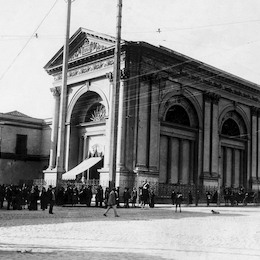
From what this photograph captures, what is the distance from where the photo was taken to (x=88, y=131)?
35750 mm

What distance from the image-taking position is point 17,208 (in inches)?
859

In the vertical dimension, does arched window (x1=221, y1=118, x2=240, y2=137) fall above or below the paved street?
above

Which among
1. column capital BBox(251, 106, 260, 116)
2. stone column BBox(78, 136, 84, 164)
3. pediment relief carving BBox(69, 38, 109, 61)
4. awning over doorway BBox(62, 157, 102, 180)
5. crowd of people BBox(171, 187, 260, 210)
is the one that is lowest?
crowd of people BBox(171, 187, 260, 210)

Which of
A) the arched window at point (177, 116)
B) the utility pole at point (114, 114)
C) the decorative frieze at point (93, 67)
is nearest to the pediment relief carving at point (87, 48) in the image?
Result: the decorative frieze at point (93, 67)

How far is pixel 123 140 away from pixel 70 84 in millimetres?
8317

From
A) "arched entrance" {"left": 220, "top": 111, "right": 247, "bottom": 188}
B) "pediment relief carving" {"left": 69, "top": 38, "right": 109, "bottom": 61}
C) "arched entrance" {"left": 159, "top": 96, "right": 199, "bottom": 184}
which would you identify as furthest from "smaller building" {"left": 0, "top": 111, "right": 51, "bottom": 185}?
"arched entrance" {"left": 220, "top": 111, "right": 247, "bottom": 188}

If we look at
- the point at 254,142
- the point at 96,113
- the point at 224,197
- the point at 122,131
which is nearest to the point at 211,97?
the point at 254,142

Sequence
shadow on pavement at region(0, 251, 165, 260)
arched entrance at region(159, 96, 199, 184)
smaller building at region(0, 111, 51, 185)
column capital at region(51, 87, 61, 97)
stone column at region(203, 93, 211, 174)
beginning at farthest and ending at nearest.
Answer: smaller building at region(0, 111, 51, 185) < column capital at region(51, 87, 61, 97) < stone column at region(203, 93, 211, 174) < arched entrance at region(159, 96, 199, 184) < shadow on pavement at region(0, 251, 165, 260)

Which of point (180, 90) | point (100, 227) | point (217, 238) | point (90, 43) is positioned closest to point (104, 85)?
point (90, 43)

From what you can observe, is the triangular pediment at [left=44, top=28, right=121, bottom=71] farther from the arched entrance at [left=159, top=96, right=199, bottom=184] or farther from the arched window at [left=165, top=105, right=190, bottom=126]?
the arched window at [left=165, top=105, right=190, bottom=126]

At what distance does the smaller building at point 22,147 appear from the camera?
134 feet

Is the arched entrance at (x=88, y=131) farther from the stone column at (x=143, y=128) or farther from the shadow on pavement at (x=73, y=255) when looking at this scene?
the shadow on pavement at (x=73, y=255)

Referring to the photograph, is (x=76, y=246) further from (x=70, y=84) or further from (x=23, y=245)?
(x=70, y=84)

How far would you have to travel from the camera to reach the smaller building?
4091 cm
